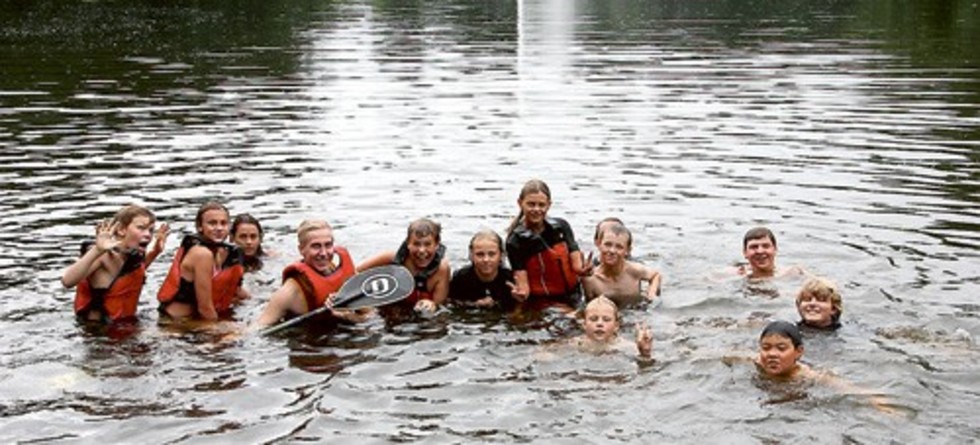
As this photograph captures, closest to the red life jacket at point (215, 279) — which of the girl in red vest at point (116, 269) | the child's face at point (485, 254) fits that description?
the girl in red vest at point (116, 269)

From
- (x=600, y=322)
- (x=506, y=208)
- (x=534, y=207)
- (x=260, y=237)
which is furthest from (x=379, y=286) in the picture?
(x=506, y=208)

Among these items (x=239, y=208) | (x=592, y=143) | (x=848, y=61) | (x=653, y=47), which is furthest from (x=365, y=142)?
(x=653, y=47)

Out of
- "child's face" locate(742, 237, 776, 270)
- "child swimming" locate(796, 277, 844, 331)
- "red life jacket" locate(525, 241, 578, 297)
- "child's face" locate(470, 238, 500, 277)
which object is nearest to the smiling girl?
"child's face" locate(470, 238, 500, 277)

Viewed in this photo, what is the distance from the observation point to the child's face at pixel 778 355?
960 centimetres

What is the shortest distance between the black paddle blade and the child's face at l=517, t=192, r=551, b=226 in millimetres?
1308

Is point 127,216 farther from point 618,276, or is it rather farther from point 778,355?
point 778,355

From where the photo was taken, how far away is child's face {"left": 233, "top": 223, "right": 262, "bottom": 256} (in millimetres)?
13057

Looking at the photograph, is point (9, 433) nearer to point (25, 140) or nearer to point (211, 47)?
point (25, 140)

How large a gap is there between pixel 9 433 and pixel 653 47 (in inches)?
1248

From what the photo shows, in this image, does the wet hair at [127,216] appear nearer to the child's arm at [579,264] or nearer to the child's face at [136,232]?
the child's face at [136,232]

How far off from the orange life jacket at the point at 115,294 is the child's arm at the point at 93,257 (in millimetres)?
197

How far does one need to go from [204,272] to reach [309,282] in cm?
94

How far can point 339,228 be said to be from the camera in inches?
599

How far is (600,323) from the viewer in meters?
10.6
